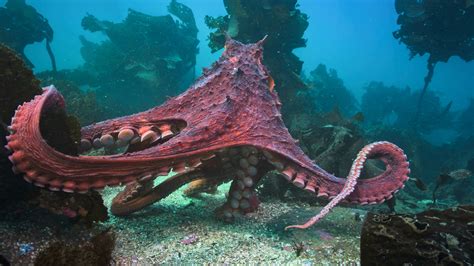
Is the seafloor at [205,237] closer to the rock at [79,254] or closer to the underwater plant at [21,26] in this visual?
the rock at [79,254]

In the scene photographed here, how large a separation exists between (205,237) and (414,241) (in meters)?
2.20

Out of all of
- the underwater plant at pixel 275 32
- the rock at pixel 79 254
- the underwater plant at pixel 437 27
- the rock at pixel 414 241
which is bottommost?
the rock at pixel 79 254

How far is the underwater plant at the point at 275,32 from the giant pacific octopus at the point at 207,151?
5.52 m

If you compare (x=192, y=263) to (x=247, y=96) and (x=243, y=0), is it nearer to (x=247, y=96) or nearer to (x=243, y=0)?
(x=247, y=96)

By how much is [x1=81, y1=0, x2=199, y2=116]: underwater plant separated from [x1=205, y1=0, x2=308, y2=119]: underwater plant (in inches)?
191

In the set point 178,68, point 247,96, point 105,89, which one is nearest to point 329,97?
point 178,68

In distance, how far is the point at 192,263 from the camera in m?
3.01

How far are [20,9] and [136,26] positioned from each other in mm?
5328

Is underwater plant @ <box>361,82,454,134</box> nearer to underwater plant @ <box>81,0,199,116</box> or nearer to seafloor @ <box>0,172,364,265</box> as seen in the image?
underwater plant @ <box>81,0,199,116</box>

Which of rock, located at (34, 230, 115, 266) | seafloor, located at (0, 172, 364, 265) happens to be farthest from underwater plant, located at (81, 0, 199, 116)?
rock, located at (34, 230, 115, 266)

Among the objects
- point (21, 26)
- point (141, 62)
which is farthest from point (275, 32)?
point (21, 26)

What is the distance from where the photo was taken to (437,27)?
11719 mm

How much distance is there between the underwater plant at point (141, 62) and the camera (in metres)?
14.4

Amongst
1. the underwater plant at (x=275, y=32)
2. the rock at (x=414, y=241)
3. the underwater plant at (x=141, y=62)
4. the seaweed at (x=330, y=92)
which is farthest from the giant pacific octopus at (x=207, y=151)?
the seaweed at (x=330, y=92)
